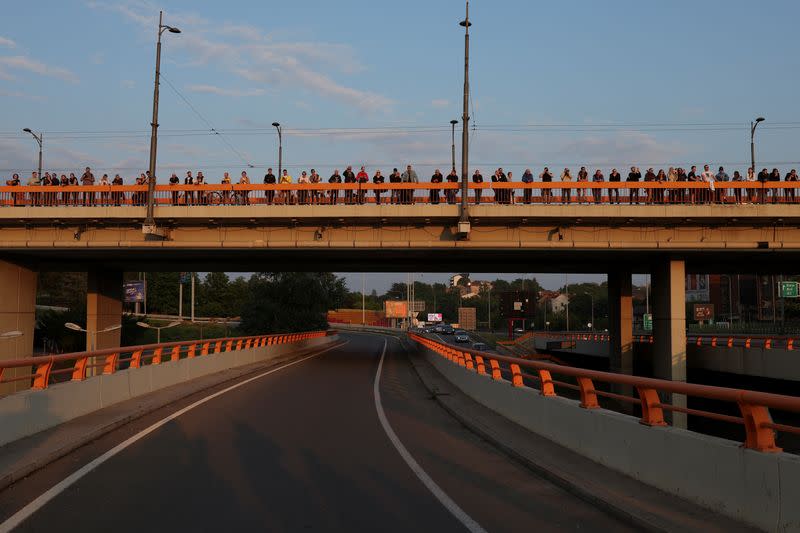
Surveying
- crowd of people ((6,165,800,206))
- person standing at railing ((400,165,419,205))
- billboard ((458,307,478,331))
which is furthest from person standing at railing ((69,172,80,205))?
billboard ((458,307,478,331))

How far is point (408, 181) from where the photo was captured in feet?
104

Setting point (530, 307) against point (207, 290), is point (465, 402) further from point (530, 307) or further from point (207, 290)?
point (207, 290)

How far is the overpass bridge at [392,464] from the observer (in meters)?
6.86

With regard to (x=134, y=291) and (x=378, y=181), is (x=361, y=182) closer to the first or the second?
(x=378, y=181)

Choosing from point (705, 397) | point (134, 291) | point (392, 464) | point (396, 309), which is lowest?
point (392, 464)

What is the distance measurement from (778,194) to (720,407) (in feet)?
42.7

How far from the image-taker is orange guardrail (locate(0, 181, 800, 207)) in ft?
96.9

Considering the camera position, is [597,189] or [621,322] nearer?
[597,189]

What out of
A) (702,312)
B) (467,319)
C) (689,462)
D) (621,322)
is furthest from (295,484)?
(467,319)

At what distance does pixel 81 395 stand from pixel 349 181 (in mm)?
19567

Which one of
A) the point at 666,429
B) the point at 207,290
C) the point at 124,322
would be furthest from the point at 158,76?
the point at 207,290

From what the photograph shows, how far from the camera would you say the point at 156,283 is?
141 meters

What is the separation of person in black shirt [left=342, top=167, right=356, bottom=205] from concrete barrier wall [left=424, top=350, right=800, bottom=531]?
20.1m

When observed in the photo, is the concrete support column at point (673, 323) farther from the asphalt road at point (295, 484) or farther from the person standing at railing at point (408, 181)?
the asphalt road at point (295, 484)
